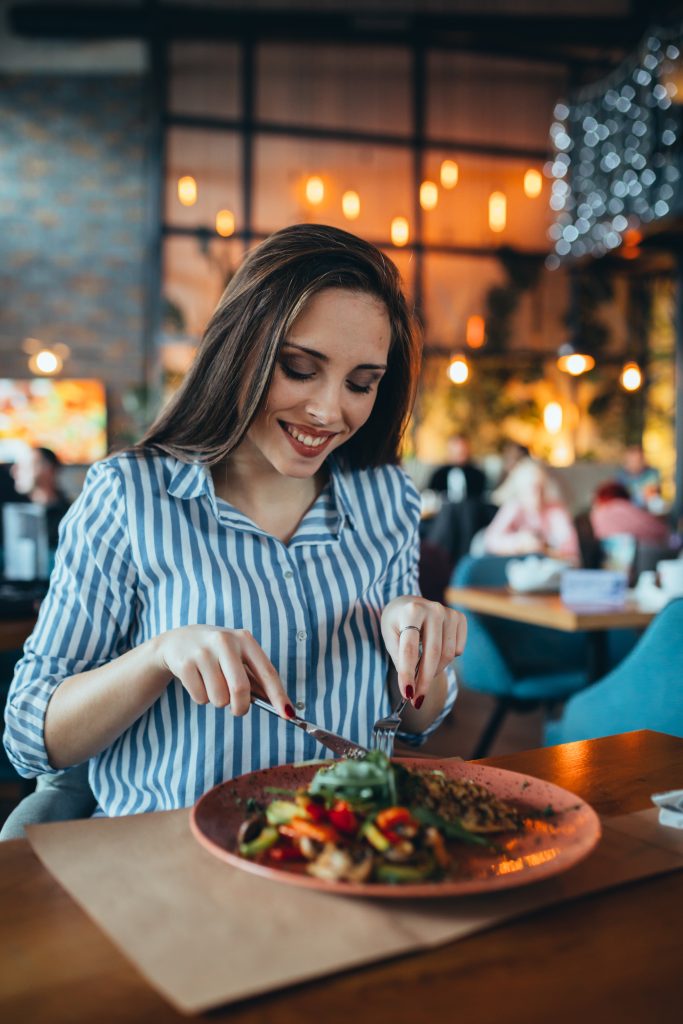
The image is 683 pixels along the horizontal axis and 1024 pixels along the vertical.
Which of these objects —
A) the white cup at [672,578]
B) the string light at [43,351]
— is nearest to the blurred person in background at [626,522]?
the white cup at [672,578]

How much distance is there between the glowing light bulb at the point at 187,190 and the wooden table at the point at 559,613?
7371 millimetres

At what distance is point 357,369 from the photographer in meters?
1.23

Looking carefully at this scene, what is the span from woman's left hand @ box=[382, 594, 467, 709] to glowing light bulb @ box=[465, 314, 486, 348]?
9777 mm

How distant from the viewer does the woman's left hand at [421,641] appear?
1.08 m

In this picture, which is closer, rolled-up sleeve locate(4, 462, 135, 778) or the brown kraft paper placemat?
the brown kraft paper placemat

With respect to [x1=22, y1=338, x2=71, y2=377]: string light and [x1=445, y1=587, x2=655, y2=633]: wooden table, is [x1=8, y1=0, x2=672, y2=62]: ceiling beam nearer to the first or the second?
[x1=22, y1=338, x2=71, y2=377]: string light

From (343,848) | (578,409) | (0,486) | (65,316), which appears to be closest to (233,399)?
(343,848)

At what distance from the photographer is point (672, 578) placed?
268 cm

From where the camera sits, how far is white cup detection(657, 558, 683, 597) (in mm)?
2652

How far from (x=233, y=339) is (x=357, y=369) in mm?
162

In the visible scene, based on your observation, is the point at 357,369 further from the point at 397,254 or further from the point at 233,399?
the point at 397,254

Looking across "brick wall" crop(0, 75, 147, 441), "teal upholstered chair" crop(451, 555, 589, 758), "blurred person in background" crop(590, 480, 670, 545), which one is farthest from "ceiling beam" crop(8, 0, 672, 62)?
"teal upholstered chair" crop(451, 555, 589, 758)

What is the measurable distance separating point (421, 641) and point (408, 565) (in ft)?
1.31

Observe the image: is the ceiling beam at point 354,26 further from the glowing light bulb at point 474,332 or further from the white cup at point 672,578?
the white cup at point 672,578
